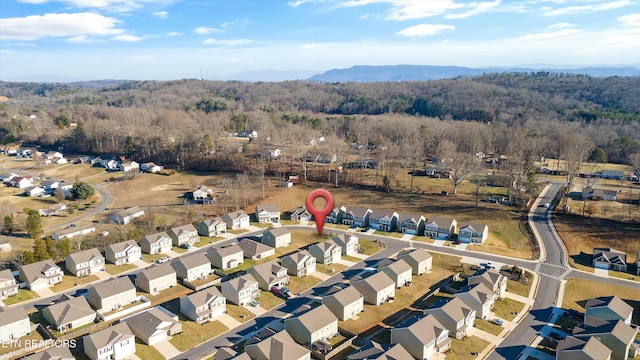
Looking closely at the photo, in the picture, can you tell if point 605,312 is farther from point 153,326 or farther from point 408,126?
point 408,126

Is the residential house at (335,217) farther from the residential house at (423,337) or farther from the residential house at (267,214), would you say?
the residential house at (423,337)

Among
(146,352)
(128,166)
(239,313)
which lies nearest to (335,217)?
(239,313)

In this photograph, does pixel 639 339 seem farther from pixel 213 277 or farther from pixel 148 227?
pixel 148 227

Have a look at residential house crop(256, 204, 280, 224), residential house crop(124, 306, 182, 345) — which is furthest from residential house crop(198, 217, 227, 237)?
residential house crop(124, 306, 182, 345)

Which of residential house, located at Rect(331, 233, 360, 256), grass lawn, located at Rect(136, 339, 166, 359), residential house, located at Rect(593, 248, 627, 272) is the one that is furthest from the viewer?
residential house, located at Rect(331, 233, 360, 256)

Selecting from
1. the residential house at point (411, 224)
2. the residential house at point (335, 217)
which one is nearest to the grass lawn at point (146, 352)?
the residential house at point (335, 217)

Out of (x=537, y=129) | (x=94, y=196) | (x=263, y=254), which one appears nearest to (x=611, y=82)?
(x=537, y=129)

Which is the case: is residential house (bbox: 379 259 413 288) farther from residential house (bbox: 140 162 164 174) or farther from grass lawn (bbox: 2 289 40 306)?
residential house (bbox: 140 162 164 174)
